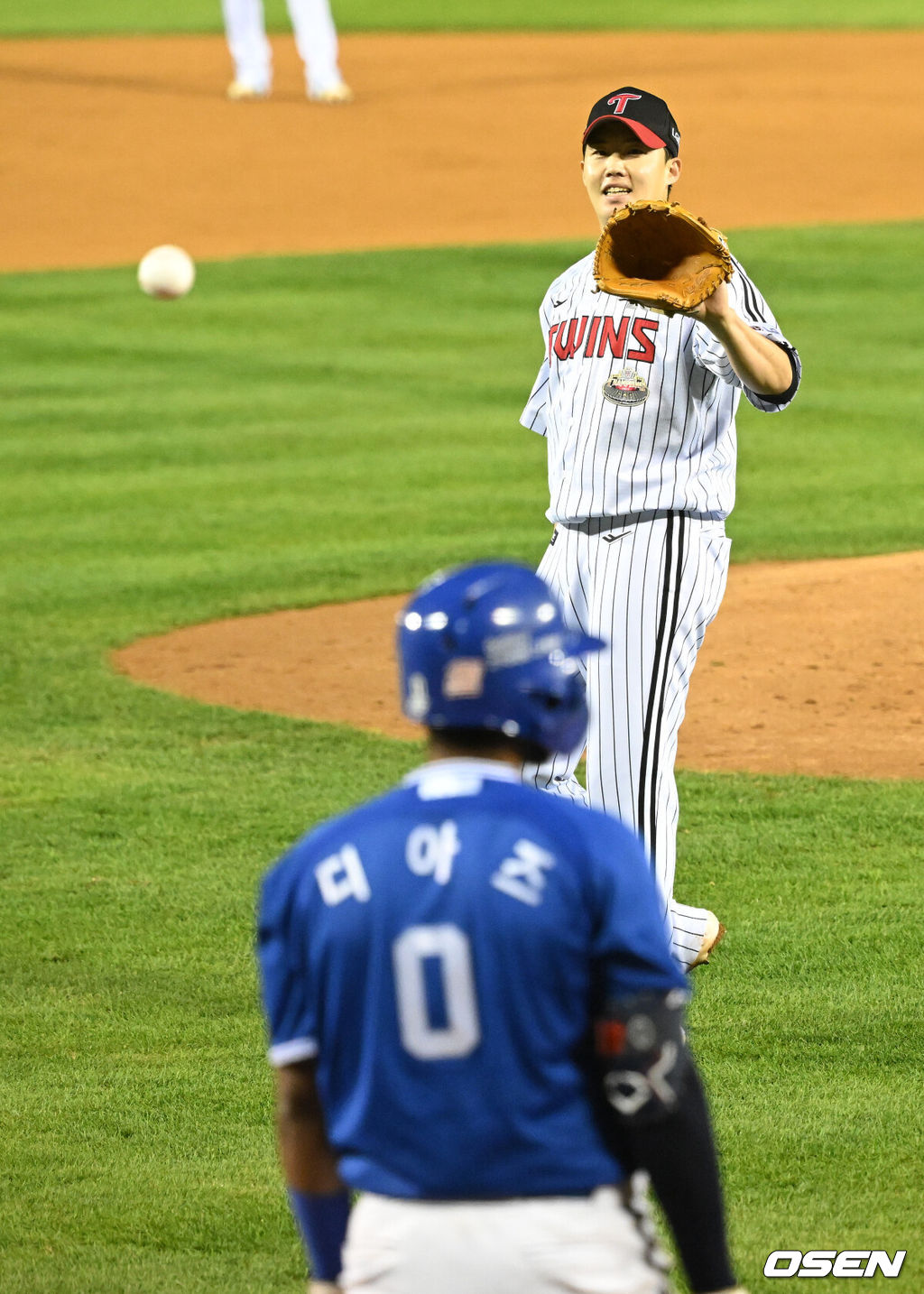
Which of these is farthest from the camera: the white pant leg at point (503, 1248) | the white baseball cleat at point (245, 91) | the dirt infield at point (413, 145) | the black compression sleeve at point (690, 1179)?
the white baseball cleat at point (245, 91)

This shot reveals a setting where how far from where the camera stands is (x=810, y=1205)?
4.46m

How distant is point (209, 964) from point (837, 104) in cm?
2407

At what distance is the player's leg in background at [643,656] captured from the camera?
5133 millimetres

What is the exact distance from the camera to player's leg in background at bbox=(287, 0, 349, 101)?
26984 mm

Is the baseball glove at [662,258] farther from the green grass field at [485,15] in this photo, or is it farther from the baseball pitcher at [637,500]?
the green grass field at [485,15]

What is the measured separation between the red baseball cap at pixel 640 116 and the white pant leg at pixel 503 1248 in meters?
3.31

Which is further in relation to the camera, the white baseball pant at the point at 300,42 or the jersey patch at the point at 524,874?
the white baseball pant at the point at 300,42

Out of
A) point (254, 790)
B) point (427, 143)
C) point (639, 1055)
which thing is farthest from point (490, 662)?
point (427, 143)

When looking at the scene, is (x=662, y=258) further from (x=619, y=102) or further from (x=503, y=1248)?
(x=503, y=1248)

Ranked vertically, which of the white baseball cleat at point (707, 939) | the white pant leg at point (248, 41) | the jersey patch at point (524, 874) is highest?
the white pant leg at point (248, 41)

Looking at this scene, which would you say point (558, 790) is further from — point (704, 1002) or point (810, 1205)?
point (810, 1205)

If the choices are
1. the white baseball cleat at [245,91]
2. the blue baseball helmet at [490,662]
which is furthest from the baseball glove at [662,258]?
the white baseball cleat at [245,91]

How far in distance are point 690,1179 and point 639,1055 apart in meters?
0.18

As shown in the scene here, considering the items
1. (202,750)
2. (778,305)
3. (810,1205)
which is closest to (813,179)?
(778,305)
